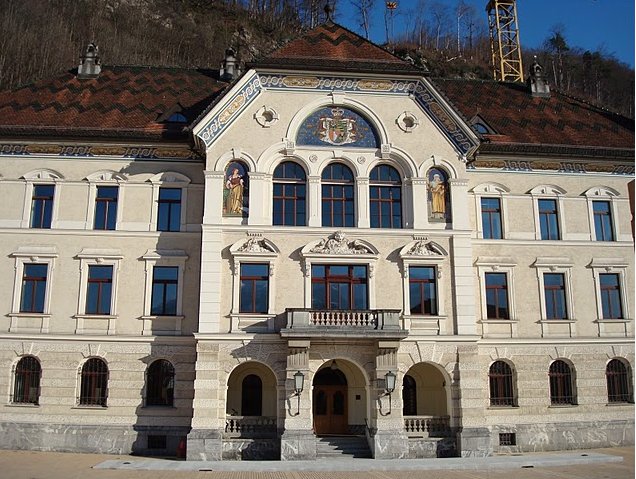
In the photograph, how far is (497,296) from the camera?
2570 centimetres

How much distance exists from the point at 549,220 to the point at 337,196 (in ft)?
30.5

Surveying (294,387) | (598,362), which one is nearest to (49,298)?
(294,387)

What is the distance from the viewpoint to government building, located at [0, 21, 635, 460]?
74.3 ft

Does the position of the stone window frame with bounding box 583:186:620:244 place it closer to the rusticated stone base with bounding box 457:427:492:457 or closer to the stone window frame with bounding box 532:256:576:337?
the stone window frame with bounding box 532:256:576:337

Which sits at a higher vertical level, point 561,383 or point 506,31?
point 506,31

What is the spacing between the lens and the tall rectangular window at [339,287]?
23578 millimetres

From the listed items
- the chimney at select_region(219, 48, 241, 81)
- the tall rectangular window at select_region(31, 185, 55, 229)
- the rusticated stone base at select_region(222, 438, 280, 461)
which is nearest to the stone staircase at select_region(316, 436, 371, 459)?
the rusticated stone base at select_region(222, 438, 280, 461)

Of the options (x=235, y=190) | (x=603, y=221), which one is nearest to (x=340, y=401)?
(x=235, y=190)

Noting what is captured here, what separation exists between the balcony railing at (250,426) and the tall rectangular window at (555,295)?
12.1 metres

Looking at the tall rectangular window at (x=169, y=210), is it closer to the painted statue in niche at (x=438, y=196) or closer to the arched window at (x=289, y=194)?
the arched window at (x=289, y=194)

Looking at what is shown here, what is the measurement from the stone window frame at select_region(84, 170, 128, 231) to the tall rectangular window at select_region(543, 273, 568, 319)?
17.5m

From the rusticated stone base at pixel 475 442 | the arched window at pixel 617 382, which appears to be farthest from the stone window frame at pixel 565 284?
the rusticated stone base at pixel 475 442

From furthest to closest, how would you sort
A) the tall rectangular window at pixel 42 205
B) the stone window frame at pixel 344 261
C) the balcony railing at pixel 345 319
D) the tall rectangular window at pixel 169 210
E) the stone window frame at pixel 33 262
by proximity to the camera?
the tall rectangular window at pixel 169 210 → the tall rectangular window at pixel 42 205 → the stone window frame at pixel 33 262 → the stone window frame at pixel 344 261 → the balcony railing at pixel 345 319

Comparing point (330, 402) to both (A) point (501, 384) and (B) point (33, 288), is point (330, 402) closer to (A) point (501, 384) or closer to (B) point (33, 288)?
(A) point (501, 384)
